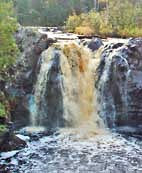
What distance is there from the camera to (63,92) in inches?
672

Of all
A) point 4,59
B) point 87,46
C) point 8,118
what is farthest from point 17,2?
point 4,59

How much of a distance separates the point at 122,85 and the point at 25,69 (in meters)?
3.88

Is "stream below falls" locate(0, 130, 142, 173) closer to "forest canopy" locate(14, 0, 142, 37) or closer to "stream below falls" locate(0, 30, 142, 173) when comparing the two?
"stream below falls" locate(0, 30, 142, 173)

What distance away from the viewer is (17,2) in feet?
120

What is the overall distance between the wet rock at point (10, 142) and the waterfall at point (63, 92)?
8.07ft

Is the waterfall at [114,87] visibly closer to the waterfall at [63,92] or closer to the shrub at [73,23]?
the waterfall at [63,92]

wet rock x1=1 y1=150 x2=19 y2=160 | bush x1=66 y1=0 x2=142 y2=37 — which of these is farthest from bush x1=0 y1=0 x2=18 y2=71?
bush x1=66 y1=0 x2=142 y2=37

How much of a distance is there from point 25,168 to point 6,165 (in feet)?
2.01

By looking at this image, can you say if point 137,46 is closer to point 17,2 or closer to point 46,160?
point 46,160

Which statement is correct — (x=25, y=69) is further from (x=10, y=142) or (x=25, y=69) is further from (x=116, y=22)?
(x=116, y=22)

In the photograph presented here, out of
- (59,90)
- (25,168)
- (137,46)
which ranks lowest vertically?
(25,168)

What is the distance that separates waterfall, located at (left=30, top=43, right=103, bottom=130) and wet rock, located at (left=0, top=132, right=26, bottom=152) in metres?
2.46

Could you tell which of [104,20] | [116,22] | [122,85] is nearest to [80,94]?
[122,85]

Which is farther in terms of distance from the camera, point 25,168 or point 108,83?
point 108,83
